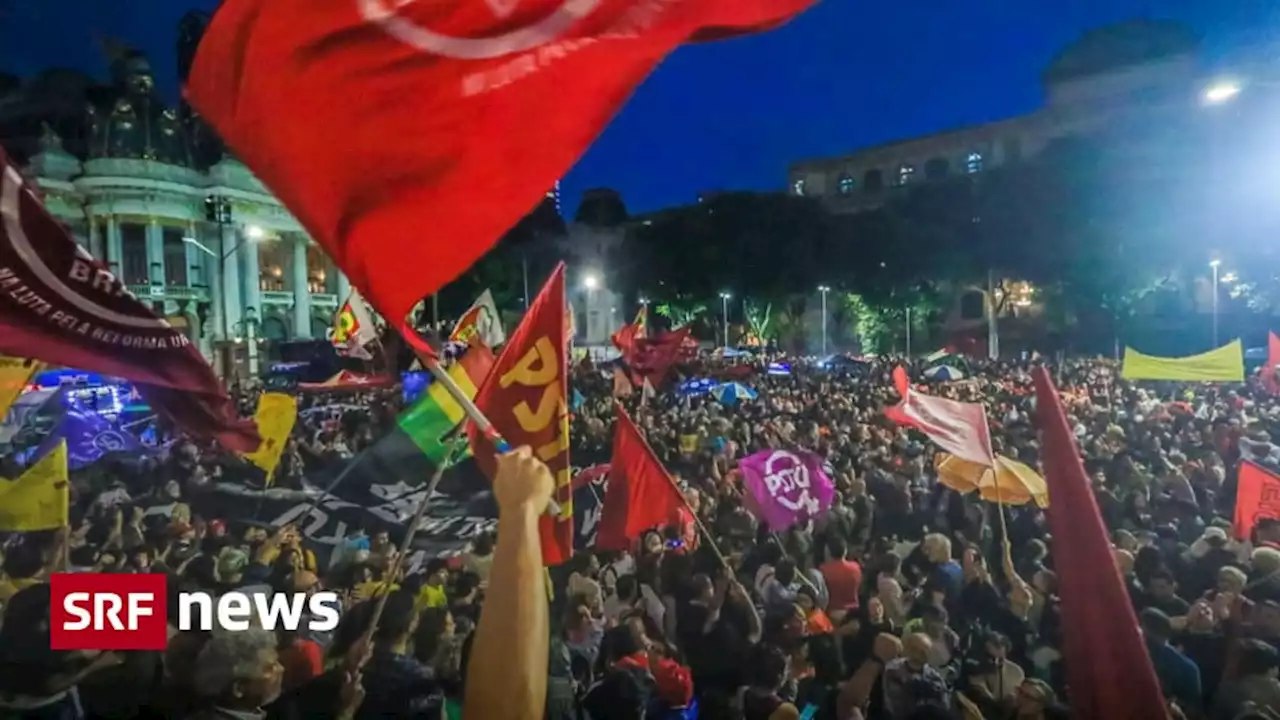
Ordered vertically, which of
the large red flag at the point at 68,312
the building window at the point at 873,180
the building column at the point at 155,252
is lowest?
the large red flag at the point at 68,312

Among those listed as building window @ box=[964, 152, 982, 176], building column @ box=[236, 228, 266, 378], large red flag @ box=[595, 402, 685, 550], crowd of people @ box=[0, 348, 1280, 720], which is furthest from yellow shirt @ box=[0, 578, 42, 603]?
building column @ box=[236, 228, 266, 378]

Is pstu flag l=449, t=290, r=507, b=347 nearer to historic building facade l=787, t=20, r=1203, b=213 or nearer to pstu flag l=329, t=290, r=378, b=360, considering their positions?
pstu flag l=329, t=290, r=378, b=360

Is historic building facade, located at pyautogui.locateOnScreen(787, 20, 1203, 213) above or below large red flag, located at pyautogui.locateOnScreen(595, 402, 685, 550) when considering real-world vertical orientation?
above

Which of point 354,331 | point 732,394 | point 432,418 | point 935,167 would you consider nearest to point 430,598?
point 432,418

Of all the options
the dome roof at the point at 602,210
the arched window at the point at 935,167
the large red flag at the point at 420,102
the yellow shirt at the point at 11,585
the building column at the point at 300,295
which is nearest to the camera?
the large red flag at the point at 420,102

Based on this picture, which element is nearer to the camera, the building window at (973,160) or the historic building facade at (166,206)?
the historic building facade at (166,206)

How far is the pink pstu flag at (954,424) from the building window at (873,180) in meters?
5.19

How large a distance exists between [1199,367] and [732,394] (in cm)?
610

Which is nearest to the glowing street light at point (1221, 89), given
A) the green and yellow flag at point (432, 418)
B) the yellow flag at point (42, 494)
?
the green and yellow flag at point (432, 418)

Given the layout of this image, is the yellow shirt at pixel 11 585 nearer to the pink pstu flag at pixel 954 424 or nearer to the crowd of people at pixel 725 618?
the crowd of people at pixel 725 618

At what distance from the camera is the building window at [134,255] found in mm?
19350

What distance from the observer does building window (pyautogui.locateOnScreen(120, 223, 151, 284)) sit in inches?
762

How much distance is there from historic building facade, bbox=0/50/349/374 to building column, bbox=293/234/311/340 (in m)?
0.05

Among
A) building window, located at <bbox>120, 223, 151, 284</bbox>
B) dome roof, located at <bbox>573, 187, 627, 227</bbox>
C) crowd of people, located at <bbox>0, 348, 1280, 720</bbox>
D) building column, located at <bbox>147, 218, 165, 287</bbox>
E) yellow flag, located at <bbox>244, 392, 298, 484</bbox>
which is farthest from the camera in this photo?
dome roof, located at <bbox>573, 187, 627, 227</bbox>
